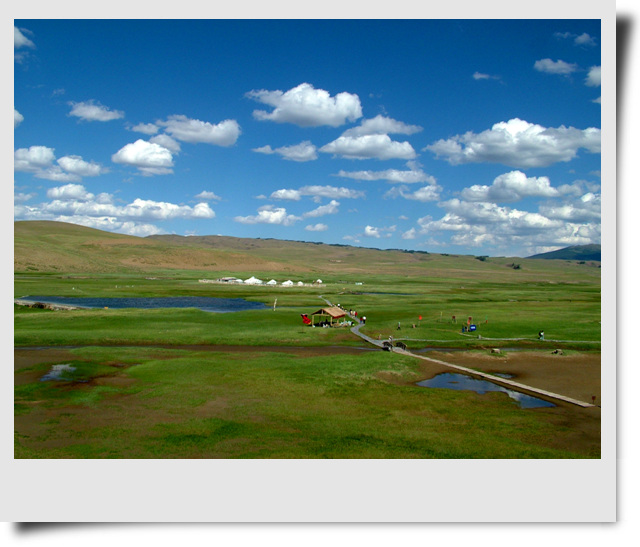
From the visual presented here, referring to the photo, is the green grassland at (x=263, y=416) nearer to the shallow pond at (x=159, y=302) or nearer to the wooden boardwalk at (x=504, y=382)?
the wooden boardwalk at (x=504, y=382)

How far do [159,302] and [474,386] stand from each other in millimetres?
61705

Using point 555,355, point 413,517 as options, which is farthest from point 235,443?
point 555,355

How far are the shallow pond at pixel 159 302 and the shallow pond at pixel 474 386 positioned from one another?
44165 mm

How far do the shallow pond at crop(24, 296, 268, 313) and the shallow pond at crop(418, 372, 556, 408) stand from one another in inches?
1739

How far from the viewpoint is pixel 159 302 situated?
78.9m

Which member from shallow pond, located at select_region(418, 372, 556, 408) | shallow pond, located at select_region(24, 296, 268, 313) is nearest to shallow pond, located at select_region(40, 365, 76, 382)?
shallow pond, located at select_region(418, 372, 556, 408)

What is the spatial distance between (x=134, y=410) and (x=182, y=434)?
4425mm

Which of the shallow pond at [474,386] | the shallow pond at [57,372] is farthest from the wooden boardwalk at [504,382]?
the shallow pond at [57,372]

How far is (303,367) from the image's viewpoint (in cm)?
3119

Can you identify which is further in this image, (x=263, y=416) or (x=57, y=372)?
(x=57, y=372)

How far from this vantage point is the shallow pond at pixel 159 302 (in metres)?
71.3

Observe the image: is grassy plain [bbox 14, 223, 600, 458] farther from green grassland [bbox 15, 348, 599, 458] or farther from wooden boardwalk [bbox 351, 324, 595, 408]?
wooden boardwalk [bbox 351, 324, 595, 408]

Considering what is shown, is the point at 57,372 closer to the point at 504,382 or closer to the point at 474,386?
the point at 474,386

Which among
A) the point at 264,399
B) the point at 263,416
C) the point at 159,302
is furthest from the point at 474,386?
the point at 159,302
